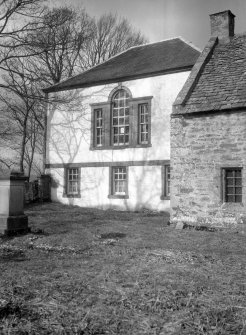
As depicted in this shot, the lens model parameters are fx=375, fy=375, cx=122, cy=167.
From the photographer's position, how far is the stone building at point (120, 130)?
20.8m

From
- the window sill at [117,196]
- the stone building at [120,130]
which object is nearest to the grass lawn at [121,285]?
the stone building at [120,130]

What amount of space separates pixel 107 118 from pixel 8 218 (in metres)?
12.5

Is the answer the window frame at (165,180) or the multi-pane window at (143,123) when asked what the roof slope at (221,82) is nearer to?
the multi-pane window at (143,123)

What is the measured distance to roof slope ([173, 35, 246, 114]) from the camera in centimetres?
1391

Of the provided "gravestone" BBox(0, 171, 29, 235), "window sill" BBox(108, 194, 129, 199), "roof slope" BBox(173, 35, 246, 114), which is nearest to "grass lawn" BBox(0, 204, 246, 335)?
"gravestone" BBox(0, 171, 29, 235)

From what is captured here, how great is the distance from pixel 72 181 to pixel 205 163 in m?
11.8

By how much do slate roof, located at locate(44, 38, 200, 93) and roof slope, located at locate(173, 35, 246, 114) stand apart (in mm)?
3038

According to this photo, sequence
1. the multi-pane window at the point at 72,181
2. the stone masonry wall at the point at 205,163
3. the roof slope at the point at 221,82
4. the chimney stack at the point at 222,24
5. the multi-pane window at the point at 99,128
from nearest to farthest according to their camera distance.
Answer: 1. the stone masonry wall at the point at 205,163
2. the roof slope at the point at 221,82
3. the chimney stack at the point at 222,24
4. the multi-pane window at the point at 99,128
5. the multi-pane window at the point at 72,181

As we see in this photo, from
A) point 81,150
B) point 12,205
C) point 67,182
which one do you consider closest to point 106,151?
point 81,150

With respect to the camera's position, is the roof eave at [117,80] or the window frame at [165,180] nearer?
the roof eave at [117,80]

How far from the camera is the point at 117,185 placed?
22453 millimetres

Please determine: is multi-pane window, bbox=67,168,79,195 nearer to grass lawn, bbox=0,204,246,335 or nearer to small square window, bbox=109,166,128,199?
small square window, bbox=109,166,128,199

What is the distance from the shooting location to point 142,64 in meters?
22.5

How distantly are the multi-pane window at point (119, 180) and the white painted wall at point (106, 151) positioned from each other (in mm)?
475
